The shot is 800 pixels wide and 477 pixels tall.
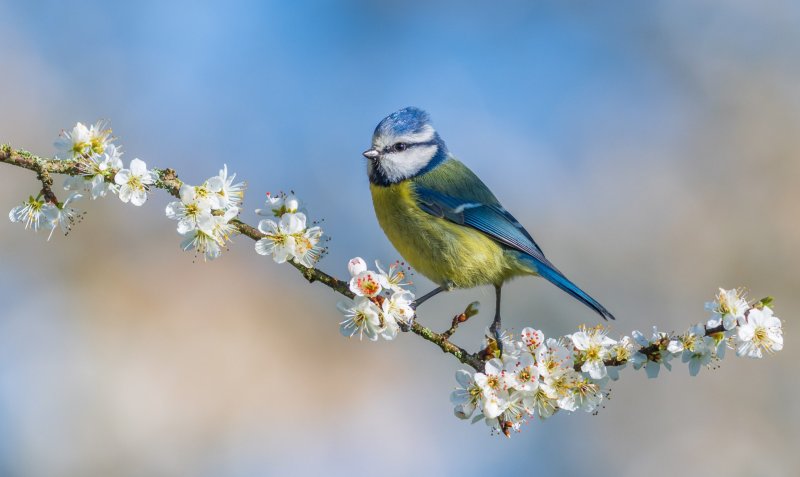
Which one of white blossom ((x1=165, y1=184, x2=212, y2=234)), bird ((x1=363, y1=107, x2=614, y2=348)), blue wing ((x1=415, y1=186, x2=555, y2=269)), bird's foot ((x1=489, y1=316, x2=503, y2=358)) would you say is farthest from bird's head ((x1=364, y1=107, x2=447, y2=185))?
white blossom ((x1=165, y1=184, x2=212, y2=234))

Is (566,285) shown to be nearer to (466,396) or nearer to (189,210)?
(466,396)

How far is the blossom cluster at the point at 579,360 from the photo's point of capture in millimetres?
1790

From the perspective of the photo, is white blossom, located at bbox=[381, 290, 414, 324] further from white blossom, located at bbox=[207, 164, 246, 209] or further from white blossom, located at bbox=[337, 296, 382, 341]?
white blossom, located at bbox=[207, 164, 246, 209]

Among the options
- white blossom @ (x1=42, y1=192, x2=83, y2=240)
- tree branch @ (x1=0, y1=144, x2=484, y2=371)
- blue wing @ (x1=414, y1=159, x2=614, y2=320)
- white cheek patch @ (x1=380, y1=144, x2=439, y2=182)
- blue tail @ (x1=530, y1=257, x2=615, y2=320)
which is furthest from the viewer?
white cheek patch @ (x1=380, y1=144, x2=439, y2=182)

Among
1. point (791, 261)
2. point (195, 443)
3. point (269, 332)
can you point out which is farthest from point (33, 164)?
point (791, 261)

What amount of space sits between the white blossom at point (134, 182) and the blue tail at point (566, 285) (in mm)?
1264

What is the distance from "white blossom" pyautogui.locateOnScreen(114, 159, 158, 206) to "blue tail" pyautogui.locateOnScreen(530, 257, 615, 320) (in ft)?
4.15

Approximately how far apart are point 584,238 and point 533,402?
4278 mm

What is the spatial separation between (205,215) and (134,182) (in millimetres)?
175

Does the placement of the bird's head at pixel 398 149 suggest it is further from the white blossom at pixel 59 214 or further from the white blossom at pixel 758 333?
the white blossom at pixel 758 333

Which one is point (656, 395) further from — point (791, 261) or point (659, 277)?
point (791, 261)

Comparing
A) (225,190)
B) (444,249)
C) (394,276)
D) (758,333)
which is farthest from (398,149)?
(758,333)

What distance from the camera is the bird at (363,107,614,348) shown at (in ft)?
9.08

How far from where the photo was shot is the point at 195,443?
15.4ft
